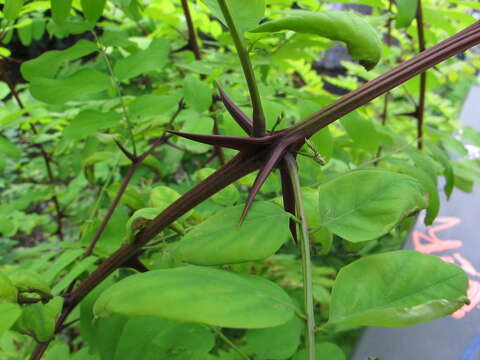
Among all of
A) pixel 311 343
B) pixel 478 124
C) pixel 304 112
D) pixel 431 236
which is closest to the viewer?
pixel 311 343

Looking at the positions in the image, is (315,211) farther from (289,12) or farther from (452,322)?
(452,322)

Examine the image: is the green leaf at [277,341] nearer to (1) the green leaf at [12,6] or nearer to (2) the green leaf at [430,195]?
(2) the green leaf at [430,195]

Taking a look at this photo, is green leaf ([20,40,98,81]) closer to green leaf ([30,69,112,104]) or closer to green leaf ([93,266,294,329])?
green leaf ([30,69,112,104])

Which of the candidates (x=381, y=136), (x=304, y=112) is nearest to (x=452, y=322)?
(x=381, y=136)

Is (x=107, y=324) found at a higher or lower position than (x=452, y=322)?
higher

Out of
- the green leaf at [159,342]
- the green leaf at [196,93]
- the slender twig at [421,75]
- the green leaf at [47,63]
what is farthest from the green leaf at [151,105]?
the slender twig at [421,75]

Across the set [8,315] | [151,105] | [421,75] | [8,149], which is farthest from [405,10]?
[8,149]
